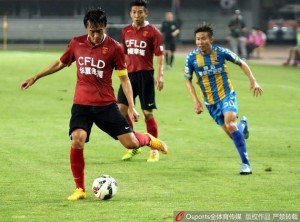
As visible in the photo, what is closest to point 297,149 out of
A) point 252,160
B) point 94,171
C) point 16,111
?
point 252,160

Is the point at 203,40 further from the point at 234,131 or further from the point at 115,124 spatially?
the point at 115,124

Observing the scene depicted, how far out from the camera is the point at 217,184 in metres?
13.4

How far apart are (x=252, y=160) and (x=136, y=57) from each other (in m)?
2.46

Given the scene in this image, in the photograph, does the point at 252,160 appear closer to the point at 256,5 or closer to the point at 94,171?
the point at 94,171

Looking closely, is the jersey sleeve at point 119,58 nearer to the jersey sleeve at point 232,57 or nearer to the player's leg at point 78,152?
the player's leg at point 78,152

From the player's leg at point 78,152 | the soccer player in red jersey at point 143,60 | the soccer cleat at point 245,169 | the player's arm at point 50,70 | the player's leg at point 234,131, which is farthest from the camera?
the soccer player in red jersey at point 143,60

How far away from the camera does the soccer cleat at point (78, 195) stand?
12164 millimetres

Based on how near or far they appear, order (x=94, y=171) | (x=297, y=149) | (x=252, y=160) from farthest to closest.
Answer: (x=297, y=149), (x=252, y=160), (x=94, y=171)

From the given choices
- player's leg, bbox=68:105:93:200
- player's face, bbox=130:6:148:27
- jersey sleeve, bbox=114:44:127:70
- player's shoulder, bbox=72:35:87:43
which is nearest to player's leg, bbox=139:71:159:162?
player's face, bbox=130:6:148:27

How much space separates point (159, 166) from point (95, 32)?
358 centimetres

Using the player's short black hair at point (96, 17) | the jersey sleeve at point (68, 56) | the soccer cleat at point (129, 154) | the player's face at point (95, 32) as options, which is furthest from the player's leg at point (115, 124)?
the soccer cleat at point (129, 154)

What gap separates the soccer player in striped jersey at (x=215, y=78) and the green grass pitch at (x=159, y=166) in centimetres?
70

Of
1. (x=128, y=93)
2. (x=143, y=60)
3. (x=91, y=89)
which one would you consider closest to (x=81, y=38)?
(x=91, y=89)

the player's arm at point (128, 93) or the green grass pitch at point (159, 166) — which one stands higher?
the player's arm at point (128, 93)
